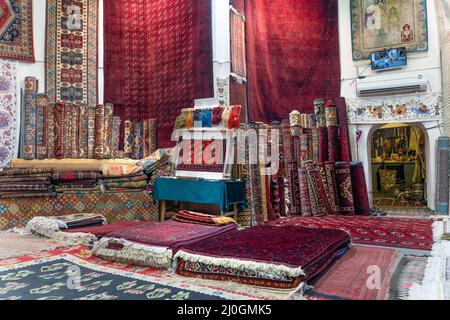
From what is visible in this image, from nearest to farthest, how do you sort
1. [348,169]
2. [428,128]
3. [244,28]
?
1. [348,169]
2. [428,128]
3. [244,28]

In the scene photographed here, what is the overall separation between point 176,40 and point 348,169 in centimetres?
336

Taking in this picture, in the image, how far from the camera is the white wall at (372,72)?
5453 mm

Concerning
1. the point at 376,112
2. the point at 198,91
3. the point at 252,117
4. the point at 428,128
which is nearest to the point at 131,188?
the point at 198,91

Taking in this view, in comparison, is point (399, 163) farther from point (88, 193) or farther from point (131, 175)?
point (88, 193)

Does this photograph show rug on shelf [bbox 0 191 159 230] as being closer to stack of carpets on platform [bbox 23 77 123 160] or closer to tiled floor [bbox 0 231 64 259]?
tiled floor [bbox 0 231 64 259]

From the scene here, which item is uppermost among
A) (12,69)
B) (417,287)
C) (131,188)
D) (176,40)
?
(176,40)

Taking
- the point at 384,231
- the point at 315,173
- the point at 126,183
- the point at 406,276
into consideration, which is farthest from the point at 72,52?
the point at 406,276

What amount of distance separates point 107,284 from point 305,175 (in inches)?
135

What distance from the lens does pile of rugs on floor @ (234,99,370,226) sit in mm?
4473

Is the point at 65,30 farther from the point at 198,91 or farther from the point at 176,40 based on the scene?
the point at 198,91

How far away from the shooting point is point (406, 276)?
6.88 feet

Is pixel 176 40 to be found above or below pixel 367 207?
above

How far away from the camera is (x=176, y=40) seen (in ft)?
19.1
